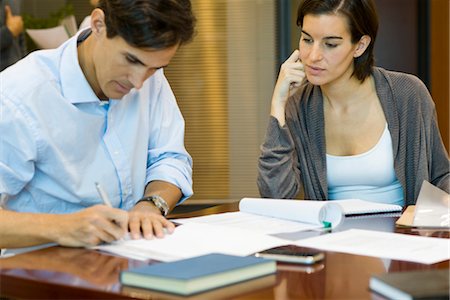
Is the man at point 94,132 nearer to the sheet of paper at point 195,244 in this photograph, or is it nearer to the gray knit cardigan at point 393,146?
the sheet of paper at point 195,244

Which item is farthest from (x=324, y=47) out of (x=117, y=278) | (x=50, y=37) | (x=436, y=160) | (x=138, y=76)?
(x=50, y=37)

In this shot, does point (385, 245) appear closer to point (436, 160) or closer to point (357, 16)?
point (436, 160)

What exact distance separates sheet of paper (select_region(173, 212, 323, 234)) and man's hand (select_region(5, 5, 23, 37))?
2747mm

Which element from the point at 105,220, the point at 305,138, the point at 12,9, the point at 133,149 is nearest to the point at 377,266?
the point at 105,220

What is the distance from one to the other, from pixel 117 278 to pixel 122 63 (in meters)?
0.69

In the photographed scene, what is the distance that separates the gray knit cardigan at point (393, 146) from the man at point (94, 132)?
0.38m

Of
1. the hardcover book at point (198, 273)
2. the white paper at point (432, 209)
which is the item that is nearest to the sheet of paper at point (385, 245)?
the white paper at point (432, 209)

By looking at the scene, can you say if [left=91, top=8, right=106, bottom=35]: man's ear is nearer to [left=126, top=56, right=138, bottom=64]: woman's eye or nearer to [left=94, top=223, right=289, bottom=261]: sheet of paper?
[left=126, top=56, right=138, bottom=64]: woman's eye

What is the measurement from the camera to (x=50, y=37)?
4.38 m

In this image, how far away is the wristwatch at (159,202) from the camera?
2129mm

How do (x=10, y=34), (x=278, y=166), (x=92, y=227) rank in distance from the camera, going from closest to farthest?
(x=92, y=227) < (x=278, y=166) < (x=10, y=34)

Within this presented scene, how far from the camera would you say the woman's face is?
2.67m

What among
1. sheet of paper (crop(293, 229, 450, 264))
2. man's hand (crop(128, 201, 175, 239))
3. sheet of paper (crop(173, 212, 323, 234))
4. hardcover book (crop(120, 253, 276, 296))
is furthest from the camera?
sheet of paper (crop(173, 212, 323, 234))

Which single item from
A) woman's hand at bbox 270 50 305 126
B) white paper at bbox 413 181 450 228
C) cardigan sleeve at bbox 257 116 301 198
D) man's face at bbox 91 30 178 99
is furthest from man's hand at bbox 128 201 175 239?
woman's hand at bbox 270 50 305 126
